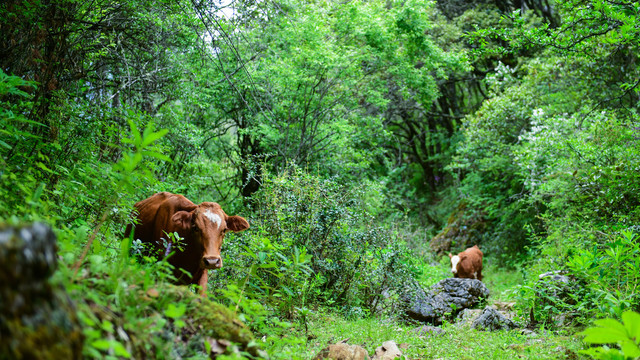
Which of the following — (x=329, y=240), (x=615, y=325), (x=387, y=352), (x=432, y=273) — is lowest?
(x=432, y=273)

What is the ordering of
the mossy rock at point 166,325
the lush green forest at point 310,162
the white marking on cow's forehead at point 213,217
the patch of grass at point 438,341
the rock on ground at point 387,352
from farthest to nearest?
the white marking on cow's forehead at point 213,217, the patch of grass at point 438,341, the rock on ground at point 387,352, the lush green forest at point 310,162, the mossy rock at point 166,325

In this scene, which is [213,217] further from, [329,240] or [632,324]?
[632,324]

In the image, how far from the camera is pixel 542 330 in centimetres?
557

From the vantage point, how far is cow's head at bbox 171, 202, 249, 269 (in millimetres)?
5223

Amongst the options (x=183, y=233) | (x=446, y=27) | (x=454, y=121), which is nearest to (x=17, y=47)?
(x=183, y=233)

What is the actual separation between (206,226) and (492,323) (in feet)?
14.2

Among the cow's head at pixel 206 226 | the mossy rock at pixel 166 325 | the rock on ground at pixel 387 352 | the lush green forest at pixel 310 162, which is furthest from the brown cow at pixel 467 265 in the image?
the mossy rock at pixel 166 325

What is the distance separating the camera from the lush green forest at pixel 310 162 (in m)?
2.99

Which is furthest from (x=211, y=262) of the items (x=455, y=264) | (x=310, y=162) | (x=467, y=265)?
(x=455, y=264)

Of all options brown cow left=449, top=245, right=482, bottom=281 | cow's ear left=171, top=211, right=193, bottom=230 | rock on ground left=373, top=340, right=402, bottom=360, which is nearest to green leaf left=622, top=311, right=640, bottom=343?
rock on ground left=373, top=340, right=402, bottom=360

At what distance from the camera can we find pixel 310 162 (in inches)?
486

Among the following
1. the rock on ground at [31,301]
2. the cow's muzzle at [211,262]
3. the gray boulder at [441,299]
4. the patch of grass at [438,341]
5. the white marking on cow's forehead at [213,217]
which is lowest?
the gray boulder at [441,299]

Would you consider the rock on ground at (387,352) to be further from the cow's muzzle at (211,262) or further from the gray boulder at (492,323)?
the gray boulder at (492,323)

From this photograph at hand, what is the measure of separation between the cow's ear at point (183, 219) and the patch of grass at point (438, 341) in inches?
72.3
